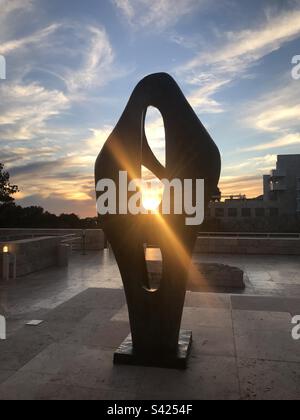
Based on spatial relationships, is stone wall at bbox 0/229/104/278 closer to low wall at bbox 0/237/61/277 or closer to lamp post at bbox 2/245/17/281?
low wall at bbox 0/237/61/277

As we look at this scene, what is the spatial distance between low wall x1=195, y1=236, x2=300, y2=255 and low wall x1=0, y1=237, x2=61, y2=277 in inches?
254

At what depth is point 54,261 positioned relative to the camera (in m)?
14.2

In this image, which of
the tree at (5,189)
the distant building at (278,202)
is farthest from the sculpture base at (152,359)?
the distant building at (278,202)

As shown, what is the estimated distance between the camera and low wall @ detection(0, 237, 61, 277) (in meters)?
12.0

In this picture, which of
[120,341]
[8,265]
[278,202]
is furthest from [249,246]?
[278,202]

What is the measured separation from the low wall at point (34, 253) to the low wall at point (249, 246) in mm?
6453

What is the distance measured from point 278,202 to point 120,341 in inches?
2482

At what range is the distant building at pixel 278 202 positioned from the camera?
6388 cm

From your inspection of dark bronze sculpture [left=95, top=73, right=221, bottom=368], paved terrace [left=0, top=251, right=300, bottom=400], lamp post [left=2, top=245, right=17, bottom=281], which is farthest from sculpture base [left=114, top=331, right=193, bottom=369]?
lamp post [left=2, top=245, right=17, bottom=281]

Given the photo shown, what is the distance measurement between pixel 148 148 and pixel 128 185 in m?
0.72

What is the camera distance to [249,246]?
56.2 feet
